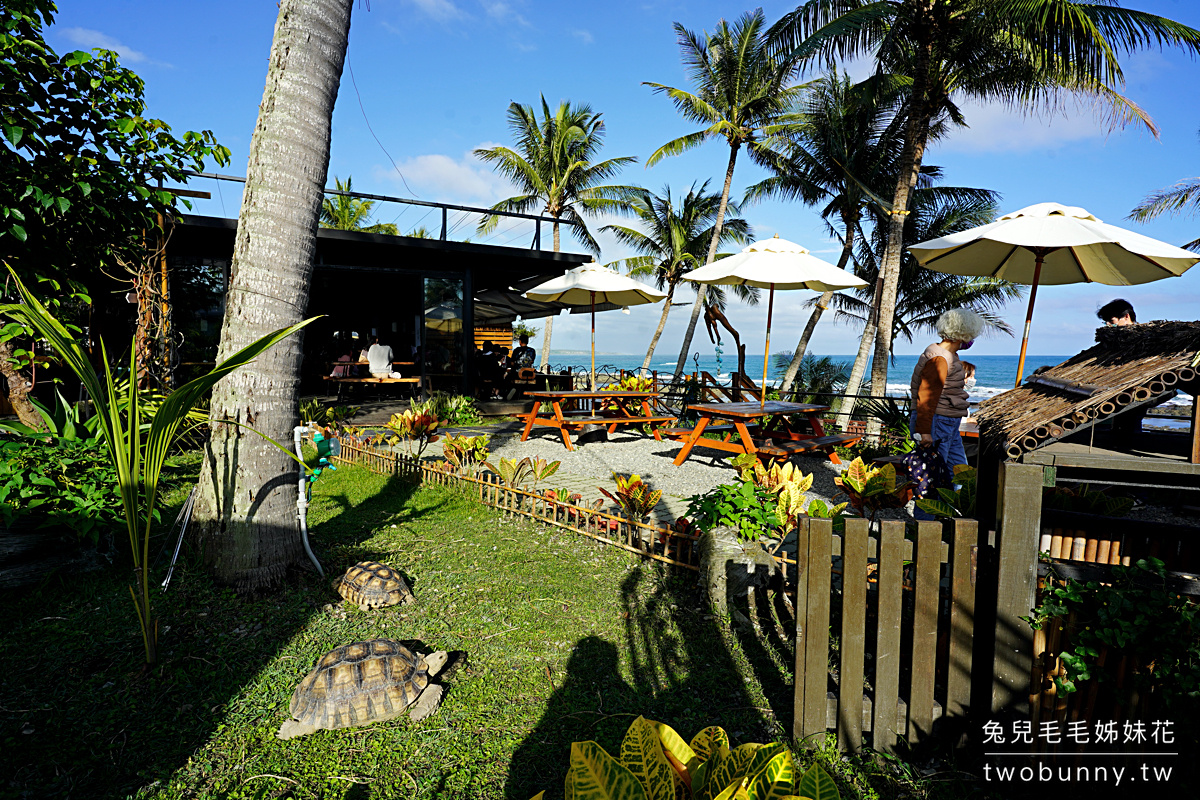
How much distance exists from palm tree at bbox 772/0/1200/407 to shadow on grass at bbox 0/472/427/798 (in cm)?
1244

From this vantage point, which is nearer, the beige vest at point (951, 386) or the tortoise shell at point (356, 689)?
the tortoise shell at point (356, 689)

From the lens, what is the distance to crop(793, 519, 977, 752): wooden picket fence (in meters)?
2.29

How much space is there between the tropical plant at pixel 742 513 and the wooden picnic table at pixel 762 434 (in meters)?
3.30

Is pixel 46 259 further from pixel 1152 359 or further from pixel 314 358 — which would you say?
pixel 314 358

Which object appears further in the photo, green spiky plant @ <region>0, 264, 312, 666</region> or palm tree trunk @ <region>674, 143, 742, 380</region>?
palm tree trunk @ <region>674, 143, 742, 380</region>

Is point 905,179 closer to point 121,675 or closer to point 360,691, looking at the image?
point 360,691

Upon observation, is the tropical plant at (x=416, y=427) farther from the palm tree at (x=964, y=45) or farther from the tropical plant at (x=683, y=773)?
the palm tree at (x=964, y=45)

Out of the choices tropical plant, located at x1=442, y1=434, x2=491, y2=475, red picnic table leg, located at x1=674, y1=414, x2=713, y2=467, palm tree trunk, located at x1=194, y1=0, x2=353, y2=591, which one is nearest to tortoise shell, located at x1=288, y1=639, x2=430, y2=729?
palm tree trunk, located at x1=194, y1=0, x2=353, y2=591

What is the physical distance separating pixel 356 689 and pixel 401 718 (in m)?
0.24

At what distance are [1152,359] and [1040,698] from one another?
1344mm

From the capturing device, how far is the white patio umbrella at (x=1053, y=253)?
16.5 ft

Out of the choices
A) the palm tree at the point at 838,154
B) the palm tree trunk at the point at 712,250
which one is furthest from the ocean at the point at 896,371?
the palm tree at the point at 838,154

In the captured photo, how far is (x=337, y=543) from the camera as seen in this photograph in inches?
186

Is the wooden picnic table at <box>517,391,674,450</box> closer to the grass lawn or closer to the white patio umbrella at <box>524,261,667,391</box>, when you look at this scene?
the white patio umbrella at <box>524,261,667,391</box>
